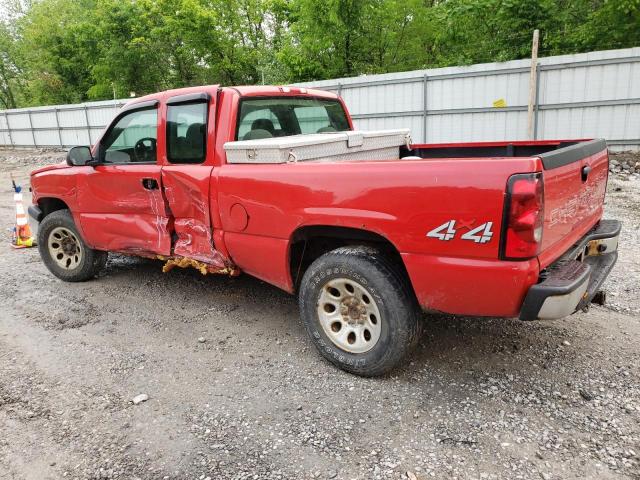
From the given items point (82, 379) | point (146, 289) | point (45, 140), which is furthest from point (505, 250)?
point (45, 140)

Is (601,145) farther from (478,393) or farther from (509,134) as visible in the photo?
(509,134)

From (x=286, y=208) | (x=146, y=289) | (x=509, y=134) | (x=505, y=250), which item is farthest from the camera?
(x=509, y=134)

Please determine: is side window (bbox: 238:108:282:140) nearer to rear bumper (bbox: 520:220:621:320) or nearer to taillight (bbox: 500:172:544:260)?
taillight (bbox: 500:172:544:260)

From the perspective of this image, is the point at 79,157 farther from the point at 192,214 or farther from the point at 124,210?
the point at 192,214

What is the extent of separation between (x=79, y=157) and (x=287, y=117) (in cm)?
206

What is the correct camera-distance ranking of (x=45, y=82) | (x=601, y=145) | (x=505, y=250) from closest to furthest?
→ (x=505, y=250)
(x=601, y=145)
(x=45, y=82)

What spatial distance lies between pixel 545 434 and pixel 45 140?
28812 mm

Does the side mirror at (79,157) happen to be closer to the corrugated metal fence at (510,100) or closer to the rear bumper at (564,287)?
the rear bumper at (564,287)

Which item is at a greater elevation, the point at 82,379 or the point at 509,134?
the point at 509,134

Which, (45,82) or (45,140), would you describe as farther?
(45,82)

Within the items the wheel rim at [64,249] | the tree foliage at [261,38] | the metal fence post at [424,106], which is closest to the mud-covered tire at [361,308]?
the wheel rim at [64,249]

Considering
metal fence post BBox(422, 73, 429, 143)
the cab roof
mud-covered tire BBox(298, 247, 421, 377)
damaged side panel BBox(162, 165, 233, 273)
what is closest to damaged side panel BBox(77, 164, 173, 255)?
damaged side panel BBox(162, 165, 233, 273)

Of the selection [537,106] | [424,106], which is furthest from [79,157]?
[424,106]

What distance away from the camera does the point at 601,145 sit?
371 centimetres
